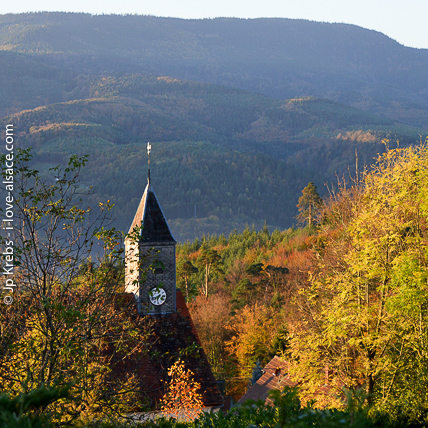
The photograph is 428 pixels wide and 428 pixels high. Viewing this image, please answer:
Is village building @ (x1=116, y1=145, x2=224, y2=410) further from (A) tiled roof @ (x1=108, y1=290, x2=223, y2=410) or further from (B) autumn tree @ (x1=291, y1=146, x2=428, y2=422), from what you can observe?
(B) autumn tree @ (x1=291, y1=146, x2=428, y2=422)

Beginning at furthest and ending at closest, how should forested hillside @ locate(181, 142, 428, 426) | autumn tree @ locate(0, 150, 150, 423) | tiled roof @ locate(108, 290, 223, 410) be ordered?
tiled roof @ locate(108, 290, 223, 410), forested hillside @ locate(181, 142, 428, 426), autumn tree @ locate(0, 150, 150, 423)

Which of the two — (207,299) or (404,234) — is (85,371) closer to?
(404,234)

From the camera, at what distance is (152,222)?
34156 millimetres

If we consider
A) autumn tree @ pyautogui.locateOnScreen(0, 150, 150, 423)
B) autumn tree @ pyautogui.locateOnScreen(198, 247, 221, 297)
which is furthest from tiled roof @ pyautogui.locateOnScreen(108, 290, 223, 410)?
autumn tree @ pyautogui.locateOnScreen(198, 247, 221, 297)

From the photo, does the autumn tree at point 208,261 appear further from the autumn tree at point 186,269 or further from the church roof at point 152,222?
the church roof at point 152,222

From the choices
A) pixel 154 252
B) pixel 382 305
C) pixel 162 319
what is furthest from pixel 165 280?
pixel 382 305

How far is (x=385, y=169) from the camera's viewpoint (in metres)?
23.0

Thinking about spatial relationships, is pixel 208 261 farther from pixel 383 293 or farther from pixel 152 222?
pixel 383 293

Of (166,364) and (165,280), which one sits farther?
(165,280)

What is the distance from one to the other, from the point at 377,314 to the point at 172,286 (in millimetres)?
→ 13268

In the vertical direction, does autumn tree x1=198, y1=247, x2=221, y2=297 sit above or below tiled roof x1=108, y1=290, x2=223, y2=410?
below

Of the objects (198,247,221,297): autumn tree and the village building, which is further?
(198,247,221,297): autumn tree

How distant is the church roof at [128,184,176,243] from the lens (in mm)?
33656

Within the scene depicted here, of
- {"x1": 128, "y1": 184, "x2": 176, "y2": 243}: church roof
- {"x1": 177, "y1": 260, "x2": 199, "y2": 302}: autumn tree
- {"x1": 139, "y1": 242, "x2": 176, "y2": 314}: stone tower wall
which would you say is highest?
{"x1": 128, "y1": 184, "x2": 176, "y2": 243}: church roof
